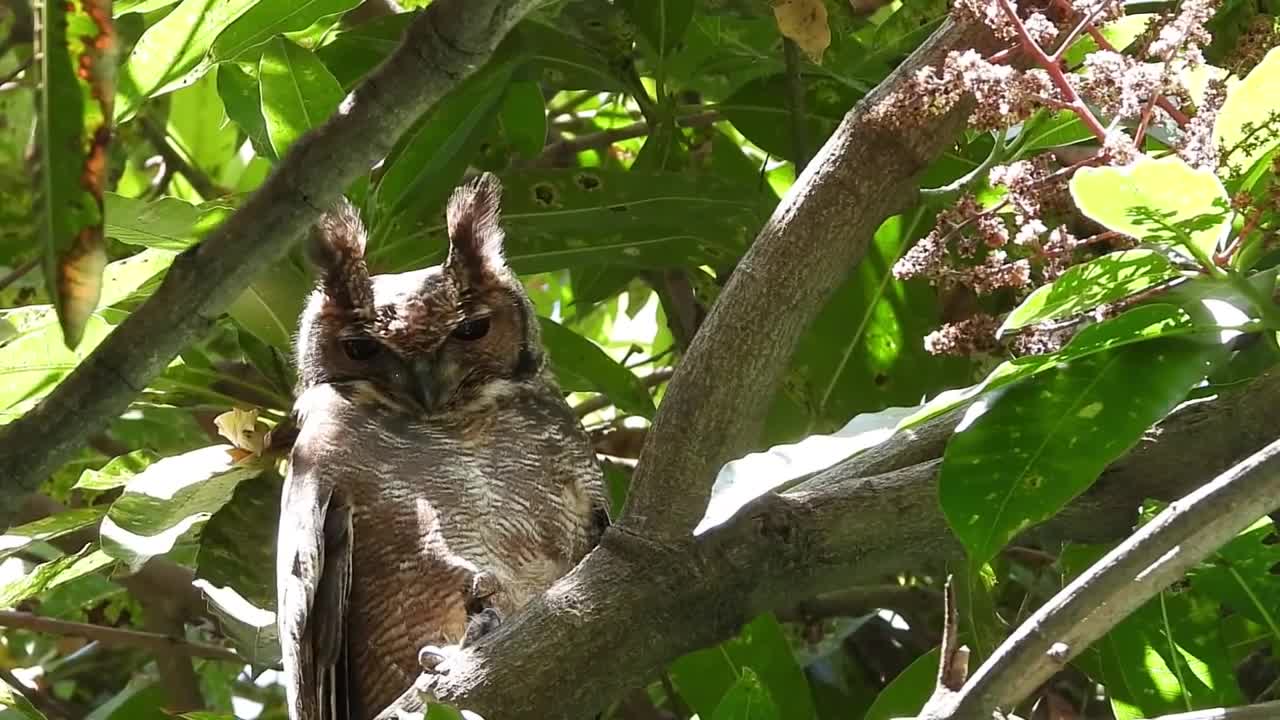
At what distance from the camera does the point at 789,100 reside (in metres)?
2.48

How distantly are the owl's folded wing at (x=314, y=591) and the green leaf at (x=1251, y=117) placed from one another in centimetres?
148

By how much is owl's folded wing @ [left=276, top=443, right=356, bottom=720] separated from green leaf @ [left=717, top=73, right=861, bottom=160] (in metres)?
0.93

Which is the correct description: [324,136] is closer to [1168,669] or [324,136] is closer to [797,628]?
[1168,669]

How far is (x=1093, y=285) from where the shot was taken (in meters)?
1.32

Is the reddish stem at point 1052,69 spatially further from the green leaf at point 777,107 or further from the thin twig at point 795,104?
the green leaf at point 777,107

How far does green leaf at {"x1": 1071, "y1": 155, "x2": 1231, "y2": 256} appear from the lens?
45.9 inches

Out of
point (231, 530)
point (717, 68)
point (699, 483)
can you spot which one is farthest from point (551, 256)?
point (699, 483)

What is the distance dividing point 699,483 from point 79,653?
1966 mm

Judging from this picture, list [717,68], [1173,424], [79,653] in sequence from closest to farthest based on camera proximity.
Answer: [1173,424] → [717,68] → [79,653]

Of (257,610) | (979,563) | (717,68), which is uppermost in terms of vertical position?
(717,68)

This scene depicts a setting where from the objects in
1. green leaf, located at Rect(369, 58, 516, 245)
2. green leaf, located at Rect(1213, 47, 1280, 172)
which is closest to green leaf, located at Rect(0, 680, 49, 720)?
green leaf, located at Rect(369, 58, 516, 245)

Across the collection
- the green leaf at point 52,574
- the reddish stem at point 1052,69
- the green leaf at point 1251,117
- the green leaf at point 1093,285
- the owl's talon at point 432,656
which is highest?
the reddish stem at point 1052,69

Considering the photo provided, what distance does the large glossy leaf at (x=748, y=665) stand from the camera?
6.95ft

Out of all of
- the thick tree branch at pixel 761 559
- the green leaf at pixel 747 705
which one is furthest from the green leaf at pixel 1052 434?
the green leaf at pixel 747 705
